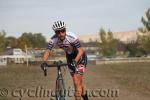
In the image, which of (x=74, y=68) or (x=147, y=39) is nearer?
(x=74, y=68)

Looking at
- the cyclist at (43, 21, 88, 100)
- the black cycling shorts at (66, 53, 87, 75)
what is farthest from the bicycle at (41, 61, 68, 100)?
the black cycling shorts at (66, 53, 87, 75)

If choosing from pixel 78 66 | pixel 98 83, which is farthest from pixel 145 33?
pixel 78 66

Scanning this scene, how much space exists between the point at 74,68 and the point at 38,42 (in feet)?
488

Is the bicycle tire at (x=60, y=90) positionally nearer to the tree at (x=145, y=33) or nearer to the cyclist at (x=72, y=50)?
the cyclist at (x=72, y=50)

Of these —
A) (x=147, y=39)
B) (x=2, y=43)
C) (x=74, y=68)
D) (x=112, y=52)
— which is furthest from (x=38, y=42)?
(x=74, y=68)

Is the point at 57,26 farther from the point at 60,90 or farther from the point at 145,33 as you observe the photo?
the point at 145,33

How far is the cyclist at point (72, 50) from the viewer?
30.7ft

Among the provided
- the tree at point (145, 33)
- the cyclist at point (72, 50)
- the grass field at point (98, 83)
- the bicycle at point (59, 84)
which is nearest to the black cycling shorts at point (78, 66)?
A: the cyclist at point (72, 50)

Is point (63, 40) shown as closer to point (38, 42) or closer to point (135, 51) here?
point (135, 51)

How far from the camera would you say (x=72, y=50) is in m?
9.97

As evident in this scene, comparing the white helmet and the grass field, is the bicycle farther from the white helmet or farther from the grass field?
the grass field

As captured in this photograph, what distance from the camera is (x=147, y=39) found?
9444 cm

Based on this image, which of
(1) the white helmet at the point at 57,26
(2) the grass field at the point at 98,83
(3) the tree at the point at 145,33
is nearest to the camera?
(1) the white helmet at the point at 57,26

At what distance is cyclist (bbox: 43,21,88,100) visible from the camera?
9.37 metres
